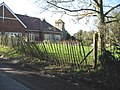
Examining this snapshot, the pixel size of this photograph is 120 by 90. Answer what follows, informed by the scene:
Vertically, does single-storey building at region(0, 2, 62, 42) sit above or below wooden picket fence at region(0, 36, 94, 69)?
above

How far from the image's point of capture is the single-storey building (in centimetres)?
4769

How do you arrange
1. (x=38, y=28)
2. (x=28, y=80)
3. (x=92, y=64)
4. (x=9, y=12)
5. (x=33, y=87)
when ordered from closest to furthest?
1. (x=33, y=87)
2. (x=28, y=80)
3. (x=92, y=64)
4. (x=9, y=12)
5. (x=38, y=28)

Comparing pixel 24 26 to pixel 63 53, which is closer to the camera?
pixel 63 53

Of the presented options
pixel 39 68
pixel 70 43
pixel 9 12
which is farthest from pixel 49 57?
pixel 9 12

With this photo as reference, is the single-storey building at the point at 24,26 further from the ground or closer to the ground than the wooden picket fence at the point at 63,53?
further from the ground

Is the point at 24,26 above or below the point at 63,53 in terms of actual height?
above

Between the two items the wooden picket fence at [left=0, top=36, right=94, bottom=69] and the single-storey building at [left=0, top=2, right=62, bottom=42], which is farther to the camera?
the single-storey building at [left=0, top=2, right=62, bottom=42]

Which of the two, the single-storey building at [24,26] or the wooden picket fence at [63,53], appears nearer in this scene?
the wooden picket fence at [63,53]

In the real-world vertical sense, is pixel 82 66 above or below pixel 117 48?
below

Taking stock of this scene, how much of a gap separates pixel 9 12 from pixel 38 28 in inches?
420

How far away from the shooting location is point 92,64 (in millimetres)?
13273

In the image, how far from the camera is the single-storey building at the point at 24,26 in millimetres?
47688

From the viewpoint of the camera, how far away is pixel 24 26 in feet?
169

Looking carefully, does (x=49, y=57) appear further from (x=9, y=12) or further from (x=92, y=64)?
(x=9, y=12)
